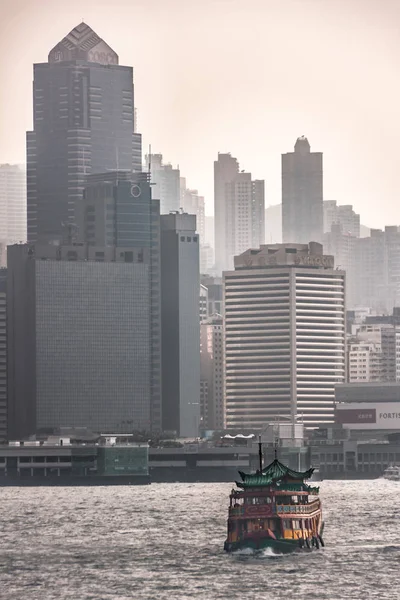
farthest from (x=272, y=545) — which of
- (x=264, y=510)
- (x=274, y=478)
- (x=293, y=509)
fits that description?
(x=274, y=478)

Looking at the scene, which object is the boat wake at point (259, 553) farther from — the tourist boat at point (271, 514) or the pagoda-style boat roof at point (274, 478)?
the pagoda-style boat roof at point (274, 478)

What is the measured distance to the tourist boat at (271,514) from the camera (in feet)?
624

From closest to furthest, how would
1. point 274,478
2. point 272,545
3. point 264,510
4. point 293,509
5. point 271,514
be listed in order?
point 264,510
point 271,514
point 293,509
point 272,545
point 274,478

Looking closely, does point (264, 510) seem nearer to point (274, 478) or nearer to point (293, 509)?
point (293, 509)

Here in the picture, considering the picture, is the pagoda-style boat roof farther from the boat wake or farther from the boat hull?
the boat wake

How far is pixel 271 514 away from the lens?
190 meters

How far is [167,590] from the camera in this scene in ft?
559

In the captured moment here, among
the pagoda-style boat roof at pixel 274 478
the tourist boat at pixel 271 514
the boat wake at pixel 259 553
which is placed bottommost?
the boat wake at pixel 259 553

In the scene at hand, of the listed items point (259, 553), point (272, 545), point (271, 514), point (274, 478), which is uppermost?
point (274, 478)

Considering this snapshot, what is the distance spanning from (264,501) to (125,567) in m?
13.9

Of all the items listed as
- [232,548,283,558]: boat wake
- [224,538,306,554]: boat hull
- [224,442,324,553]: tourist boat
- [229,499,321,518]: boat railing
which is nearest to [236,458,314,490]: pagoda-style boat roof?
[224,442,324,553]: tourist boat

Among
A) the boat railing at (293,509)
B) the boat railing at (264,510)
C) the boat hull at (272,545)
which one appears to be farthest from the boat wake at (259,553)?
the boat railing at (293,509)

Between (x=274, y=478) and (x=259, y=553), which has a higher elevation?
(x=274, y=478)

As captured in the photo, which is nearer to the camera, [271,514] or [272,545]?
[271,514]
